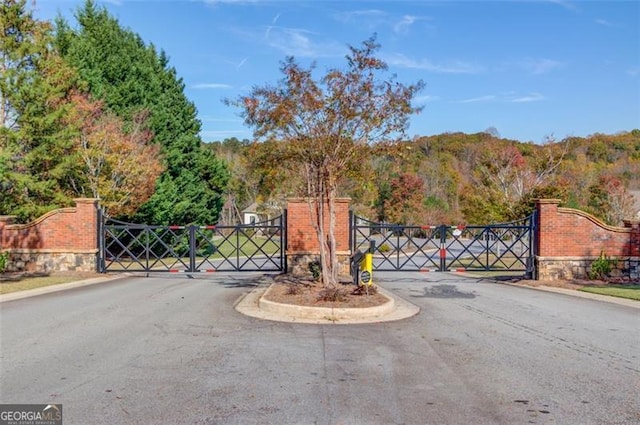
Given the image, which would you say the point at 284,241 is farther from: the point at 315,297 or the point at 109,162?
the point at 109,162

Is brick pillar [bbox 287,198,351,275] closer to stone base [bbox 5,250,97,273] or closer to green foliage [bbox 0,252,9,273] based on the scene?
stone base [bbox 5,250,97,273]

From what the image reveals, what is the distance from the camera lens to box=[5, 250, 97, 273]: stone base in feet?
57.1

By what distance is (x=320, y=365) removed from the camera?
666 centimetres

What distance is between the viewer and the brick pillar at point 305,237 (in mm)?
16156

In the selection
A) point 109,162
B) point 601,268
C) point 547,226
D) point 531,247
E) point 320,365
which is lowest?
point 320,365

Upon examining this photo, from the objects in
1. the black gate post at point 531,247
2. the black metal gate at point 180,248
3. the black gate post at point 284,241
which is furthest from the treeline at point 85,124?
the black gate post at point 531,247

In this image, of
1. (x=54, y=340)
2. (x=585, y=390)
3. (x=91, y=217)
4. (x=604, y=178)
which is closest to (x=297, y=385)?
(x=585, y=390)

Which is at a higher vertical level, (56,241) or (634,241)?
(634,241)

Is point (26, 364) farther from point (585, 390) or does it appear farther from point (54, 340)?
point (585, 390)

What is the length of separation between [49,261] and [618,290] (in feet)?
55.8

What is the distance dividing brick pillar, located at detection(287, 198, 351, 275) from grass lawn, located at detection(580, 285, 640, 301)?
6675mm

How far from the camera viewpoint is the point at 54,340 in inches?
315

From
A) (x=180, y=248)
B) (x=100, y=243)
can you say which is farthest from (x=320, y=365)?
(x=180, y=248)

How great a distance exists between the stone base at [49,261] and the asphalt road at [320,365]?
6.03 m
